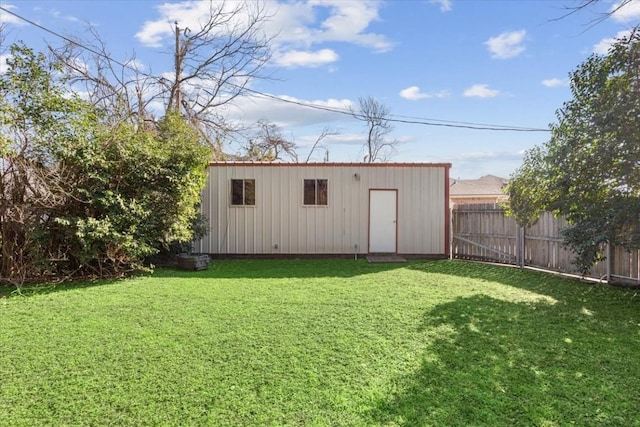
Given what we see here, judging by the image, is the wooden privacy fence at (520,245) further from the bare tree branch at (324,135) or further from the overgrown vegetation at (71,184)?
the bare tree branch at (324,135)

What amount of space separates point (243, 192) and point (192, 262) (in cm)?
259

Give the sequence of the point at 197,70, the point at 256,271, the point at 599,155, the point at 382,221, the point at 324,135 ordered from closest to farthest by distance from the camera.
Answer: the point at 599,155
the point at 256,271
the point at 382,221
the point at 197,70
the point at 324,135

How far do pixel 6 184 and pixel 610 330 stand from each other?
8.89 metres

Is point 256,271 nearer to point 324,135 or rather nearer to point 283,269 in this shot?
point 283,269

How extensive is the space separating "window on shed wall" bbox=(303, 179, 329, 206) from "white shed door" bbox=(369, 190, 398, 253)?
1195 millimetres

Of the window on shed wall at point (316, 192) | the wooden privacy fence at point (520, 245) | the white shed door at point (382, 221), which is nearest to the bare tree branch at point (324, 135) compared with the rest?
the window on shed wall at point (316, 192)

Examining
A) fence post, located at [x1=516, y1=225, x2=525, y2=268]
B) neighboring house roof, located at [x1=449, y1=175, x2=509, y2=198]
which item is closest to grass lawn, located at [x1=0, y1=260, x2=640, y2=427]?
fence post, located at [x1=516, y1=225, x2=525, y2=268]

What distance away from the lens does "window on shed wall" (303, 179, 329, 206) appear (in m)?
10.0

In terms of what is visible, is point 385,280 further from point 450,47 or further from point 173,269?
point 450,47

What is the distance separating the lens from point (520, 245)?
8.46 meters

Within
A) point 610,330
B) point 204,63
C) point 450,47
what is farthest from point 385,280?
point 204,63

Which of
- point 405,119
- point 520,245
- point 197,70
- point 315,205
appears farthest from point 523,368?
point 405,119

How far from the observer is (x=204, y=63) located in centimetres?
1499

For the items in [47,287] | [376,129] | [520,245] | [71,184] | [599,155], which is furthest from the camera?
[376,129]
